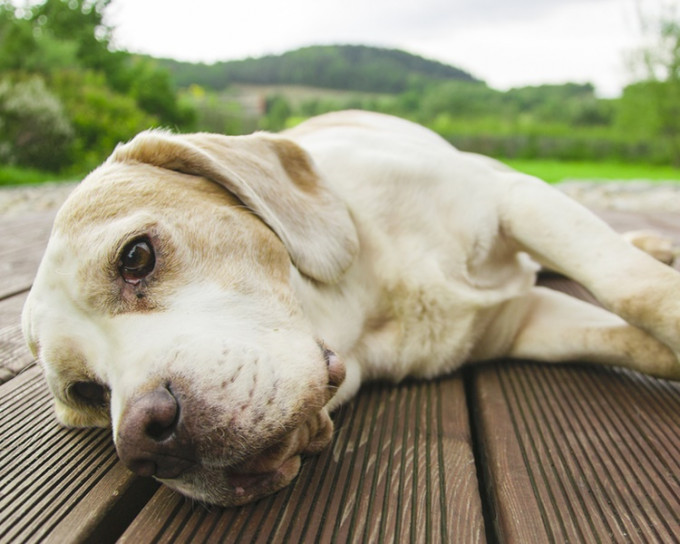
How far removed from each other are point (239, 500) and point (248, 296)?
0.46m

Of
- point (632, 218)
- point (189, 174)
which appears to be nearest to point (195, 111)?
point (632, 218)

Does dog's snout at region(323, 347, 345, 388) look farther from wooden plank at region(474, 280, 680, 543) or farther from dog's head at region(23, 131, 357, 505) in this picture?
wooden plank at region(474, 280, 680, 543)

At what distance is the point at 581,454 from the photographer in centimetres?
118

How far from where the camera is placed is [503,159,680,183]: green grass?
1709 cm

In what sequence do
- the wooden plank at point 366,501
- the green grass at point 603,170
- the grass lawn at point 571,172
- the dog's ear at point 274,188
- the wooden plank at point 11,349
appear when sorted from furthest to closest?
the green grass at point 603,170, the grass lawn at point 571,172, the wooden plank at point 11,349, the dog's ear at point 274,188, the wooden plank at point 366,501

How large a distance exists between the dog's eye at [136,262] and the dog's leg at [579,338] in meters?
1.07

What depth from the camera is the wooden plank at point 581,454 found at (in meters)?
0.98

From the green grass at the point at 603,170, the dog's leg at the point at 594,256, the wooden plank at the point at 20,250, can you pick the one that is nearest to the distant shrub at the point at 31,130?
the wooden plank at the point at 20,250

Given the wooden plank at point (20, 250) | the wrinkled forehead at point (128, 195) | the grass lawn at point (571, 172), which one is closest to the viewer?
the wrinkled forehead at point (128, 195)

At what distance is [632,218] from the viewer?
4320 mm

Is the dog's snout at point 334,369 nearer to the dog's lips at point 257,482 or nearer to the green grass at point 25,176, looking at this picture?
the dog's lips at point 257,482

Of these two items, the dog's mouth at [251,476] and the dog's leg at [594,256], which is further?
the dog's leg at [594,256]

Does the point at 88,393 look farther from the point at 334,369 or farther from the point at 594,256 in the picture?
the point at 594,256

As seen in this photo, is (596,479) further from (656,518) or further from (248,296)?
(248,296)
